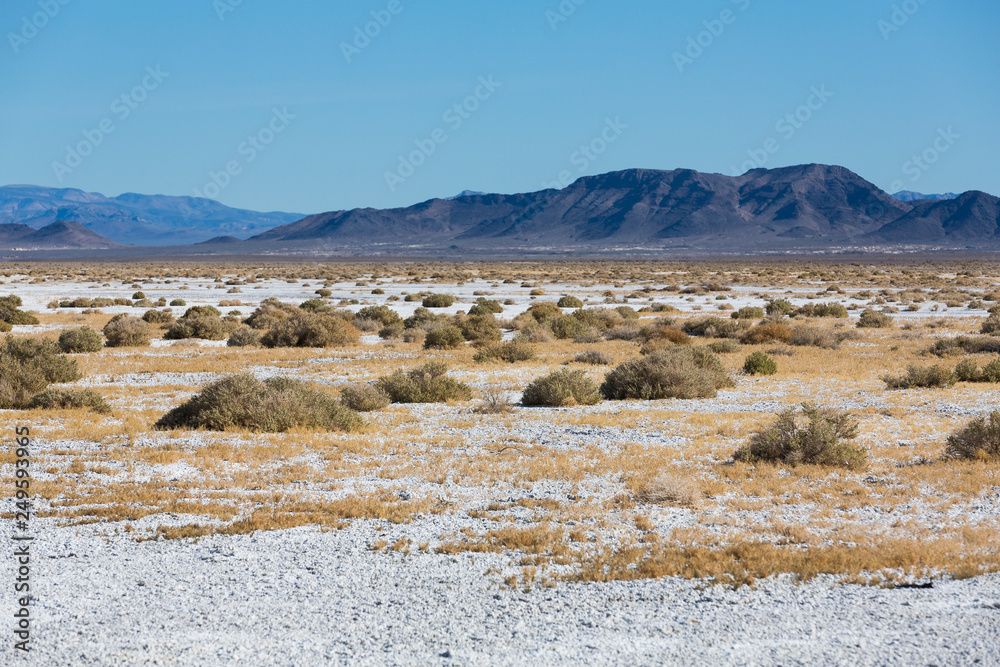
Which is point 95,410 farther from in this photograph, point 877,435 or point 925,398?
point 925,398

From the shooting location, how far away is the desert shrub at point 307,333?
988 inches

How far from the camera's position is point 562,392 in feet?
49.3

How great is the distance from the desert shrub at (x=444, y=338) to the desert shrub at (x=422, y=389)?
8.57 meters

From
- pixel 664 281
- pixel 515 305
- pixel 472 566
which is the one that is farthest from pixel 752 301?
pixel 472 566

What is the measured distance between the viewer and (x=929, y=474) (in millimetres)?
9617

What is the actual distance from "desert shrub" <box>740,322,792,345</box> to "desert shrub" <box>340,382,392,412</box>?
1452 centimetres

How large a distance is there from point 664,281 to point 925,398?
5233 cm

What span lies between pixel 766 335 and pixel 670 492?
18.6 meters

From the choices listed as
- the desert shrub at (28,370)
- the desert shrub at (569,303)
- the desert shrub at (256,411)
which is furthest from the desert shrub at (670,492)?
the desert shrub at (569,303)

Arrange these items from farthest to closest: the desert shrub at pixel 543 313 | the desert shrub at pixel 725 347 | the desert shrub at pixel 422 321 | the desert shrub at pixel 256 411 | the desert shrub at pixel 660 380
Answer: the desert shrub at pixel 543 313, the desert shrub at pixel 422 321, the desert shrub at pixel 725 347, the desert shrub at pixel 660 380, the desert shrub at pixel 256 411

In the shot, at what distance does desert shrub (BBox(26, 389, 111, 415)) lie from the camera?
45.2 ft

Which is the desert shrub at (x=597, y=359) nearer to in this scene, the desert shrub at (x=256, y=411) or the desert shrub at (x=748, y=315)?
the desert shrub at (x=256, y=411)

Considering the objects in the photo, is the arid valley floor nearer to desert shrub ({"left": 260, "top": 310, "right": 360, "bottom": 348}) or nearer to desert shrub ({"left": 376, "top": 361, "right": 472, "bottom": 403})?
desert shrub ({"left": 376, "top": 361, "right": 472, "bottom": 403})

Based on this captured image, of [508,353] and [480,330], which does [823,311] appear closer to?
[480,330]
